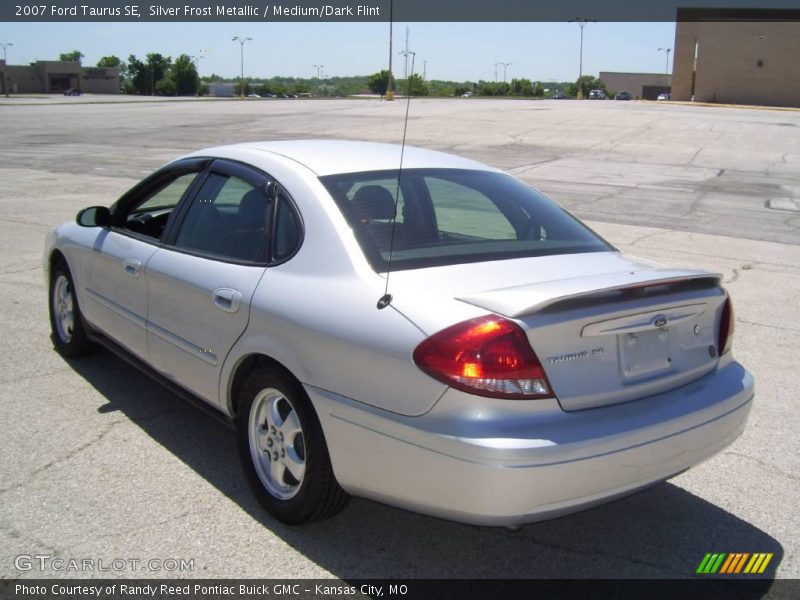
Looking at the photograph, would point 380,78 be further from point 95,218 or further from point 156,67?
point 156,67

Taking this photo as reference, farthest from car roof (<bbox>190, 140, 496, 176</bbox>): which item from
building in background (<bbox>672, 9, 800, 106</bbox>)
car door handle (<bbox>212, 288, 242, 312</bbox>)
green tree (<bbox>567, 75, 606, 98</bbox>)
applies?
green tree (<bbox>567, 75, 606, 98</bbox>)

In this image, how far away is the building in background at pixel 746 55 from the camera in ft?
225

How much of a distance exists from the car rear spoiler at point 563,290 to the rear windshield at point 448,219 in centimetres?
44

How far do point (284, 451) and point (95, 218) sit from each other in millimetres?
2302

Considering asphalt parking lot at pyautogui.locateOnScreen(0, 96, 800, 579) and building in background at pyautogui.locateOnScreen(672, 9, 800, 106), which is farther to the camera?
building in background at pyautogui.locateOnScreen(672, 9, 800, 106)

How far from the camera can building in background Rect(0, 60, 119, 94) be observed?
396ft

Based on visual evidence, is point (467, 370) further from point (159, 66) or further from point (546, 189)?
point (159, 66)

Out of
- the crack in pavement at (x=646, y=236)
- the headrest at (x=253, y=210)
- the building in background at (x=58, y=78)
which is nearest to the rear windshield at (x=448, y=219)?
the headrest at (x=253, y=210)

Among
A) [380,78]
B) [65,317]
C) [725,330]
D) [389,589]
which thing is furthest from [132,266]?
[380,78]

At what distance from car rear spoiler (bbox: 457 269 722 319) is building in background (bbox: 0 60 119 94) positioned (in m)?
129

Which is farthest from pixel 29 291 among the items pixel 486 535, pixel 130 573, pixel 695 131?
pixel 695 131

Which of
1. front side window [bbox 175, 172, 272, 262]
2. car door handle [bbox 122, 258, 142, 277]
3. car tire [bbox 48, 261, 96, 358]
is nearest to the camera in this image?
front side window [bbox 175, 172, 272, 262]

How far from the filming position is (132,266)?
4.45 m

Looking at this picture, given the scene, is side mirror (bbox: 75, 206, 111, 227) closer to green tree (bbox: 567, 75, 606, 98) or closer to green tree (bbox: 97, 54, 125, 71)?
green tree (bbox: 567, 75, 606, 98)
